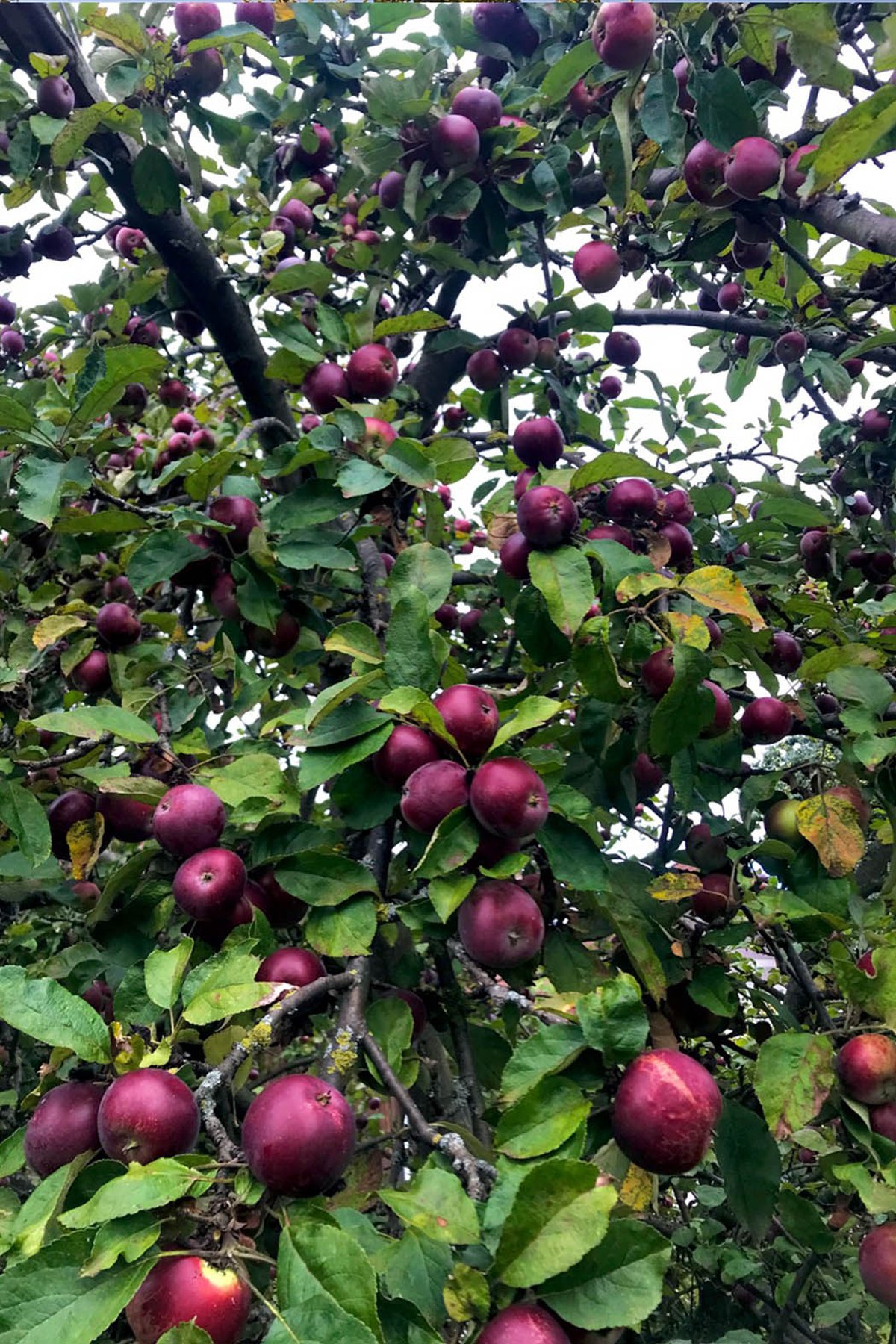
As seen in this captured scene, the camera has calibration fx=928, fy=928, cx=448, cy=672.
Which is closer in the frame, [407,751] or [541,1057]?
[541,1057]

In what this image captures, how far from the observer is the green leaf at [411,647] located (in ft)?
4.06

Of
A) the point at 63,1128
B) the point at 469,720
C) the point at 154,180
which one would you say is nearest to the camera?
the point at 63,1128

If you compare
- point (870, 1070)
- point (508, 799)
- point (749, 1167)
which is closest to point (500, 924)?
point (508, 799)

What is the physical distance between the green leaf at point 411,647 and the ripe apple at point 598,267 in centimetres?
145

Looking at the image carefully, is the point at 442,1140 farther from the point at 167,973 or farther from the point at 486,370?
the point at 486,370

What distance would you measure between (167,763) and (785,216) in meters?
1.64

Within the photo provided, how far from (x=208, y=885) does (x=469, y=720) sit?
0.38 m

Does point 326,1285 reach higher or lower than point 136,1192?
lower

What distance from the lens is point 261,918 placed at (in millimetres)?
1139


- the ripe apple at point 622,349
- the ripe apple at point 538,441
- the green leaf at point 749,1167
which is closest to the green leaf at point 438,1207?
the green leaf at point 749,1167

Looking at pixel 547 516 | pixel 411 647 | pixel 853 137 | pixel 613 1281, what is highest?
pixel 853 137

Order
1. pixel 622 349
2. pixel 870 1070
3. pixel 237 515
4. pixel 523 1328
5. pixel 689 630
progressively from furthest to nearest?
1. pixel 622 349
2. pixel 237 515
3. pixel 689 630
4. pixel 870 1070
5. pixel 523 1328

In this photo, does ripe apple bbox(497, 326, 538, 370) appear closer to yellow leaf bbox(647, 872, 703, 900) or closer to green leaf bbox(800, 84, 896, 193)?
green leaf bbox(800, 84, 896, 193)

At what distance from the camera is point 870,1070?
109cm
